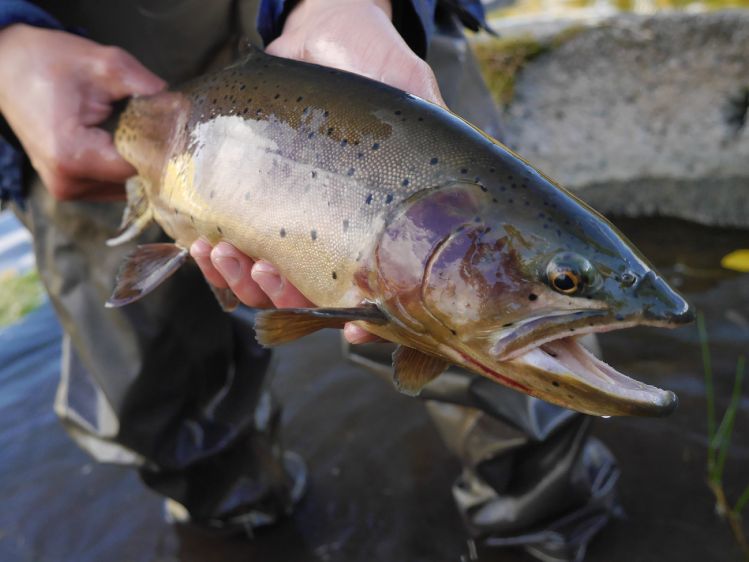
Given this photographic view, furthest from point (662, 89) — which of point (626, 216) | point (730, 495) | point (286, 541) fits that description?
point (286, 541)

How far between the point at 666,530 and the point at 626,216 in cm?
299

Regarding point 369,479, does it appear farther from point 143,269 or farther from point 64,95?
point 64,95

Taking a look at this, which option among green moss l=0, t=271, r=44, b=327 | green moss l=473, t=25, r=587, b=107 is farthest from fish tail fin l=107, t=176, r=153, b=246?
green moss l=473, t=25, r=587, b=107

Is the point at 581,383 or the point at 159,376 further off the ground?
the point at 581,383

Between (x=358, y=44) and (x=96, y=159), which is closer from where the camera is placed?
(x=358, y=44)

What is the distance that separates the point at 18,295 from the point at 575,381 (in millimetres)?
5027

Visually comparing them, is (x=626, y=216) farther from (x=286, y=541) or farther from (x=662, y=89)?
(x=286, y=541)

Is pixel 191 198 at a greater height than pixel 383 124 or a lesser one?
lesser

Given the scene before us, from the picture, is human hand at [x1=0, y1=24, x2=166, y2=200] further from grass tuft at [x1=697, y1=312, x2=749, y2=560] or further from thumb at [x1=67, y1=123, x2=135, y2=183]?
grass tuft at [x1=697, y1=312, x2=749, y2=560]

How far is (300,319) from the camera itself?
1394 millimetres

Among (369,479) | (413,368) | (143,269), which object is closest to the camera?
(413,368)

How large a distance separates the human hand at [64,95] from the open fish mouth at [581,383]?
154 centimetres

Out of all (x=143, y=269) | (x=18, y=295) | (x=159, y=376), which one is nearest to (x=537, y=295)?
(x=143, y=269)

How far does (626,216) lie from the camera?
5062 millimetres
